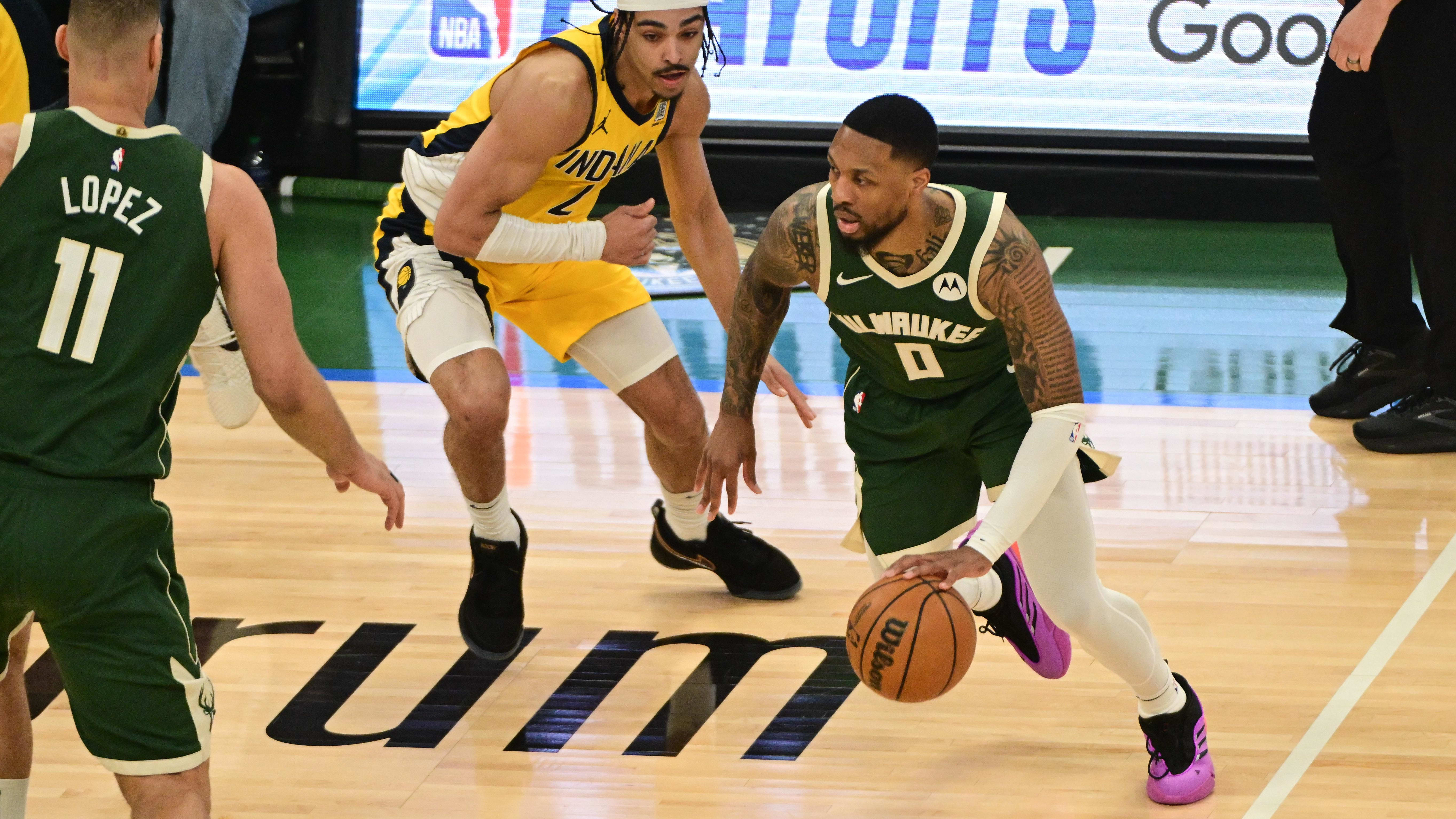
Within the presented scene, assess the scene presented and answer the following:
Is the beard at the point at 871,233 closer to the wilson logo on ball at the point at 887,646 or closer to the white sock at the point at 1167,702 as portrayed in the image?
the wilson logo on ball at the point at 887,646

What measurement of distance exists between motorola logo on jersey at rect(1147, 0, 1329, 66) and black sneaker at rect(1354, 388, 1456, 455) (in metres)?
2.88

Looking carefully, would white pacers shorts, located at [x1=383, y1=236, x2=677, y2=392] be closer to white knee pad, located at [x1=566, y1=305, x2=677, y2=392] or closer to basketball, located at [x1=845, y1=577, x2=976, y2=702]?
white knee pad, located at [x1=566, y1=305, x2=677, y2=392]

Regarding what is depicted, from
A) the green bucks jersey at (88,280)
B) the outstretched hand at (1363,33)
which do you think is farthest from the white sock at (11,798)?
the outstretched hand at (1363,33)

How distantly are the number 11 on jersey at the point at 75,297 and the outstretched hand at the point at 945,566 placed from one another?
1.42m

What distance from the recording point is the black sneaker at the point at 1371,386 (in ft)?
19.1

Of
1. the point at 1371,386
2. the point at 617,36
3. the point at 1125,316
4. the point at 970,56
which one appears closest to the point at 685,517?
the point at 617,36

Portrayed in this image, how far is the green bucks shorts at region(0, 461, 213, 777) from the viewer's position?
260cm

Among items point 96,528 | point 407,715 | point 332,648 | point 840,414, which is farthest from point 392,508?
point 840,414

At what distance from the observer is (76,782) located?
362cm

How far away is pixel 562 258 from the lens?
12.9 feet

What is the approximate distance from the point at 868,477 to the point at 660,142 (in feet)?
3.74

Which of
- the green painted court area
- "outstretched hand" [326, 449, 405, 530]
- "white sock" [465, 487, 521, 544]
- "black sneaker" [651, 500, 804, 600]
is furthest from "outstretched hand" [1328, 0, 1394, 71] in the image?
"outstretched hand" [326, 449, 405, 530]

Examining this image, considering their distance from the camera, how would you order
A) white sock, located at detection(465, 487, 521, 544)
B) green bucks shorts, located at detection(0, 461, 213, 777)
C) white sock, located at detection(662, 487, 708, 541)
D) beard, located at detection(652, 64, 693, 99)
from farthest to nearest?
1. white sock, located at detection(662, 487, 708, 541)
2. white sock, located at detection(465, 487, 521, 544)
3. beard, located at detection(652, 64, 693, 99)
4. green bucks shorts, located at detection(0, 461, 213, 777)

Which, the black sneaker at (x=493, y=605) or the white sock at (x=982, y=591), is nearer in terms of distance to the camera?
the white sock at (x=982, y=591)
